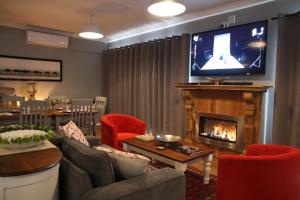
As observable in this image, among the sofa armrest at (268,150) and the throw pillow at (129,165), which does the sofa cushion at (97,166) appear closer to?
the throw pillow at (129,165)

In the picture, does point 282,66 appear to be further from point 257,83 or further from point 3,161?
point 3,161

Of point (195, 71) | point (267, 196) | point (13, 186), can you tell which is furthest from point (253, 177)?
point (195, 71)

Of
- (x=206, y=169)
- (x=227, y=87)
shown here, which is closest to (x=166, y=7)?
(x=227, y=87)

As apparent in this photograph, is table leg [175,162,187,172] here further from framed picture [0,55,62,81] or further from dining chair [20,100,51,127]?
framed picture [0,55,62,81]

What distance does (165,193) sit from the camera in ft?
5.42

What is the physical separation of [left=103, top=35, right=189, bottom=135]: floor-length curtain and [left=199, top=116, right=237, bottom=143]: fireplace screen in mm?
448

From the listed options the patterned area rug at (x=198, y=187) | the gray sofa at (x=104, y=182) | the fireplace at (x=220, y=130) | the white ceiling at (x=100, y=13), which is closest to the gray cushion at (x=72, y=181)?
the gray sofa at (x=104, y=182)

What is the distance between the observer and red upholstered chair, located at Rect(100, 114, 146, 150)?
3.45 m

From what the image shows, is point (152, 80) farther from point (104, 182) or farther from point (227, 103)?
point (104, 182)

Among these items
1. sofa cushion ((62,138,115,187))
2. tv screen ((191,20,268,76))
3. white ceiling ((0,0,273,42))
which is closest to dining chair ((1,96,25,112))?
white ceiling ((0,0,273,42))

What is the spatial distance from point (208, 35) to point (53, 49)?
3.95 meters

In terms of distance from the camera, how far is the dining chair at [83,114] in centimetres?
411

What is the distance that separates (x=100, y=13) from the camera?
434cm

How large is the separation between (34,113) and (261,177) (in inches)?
130
